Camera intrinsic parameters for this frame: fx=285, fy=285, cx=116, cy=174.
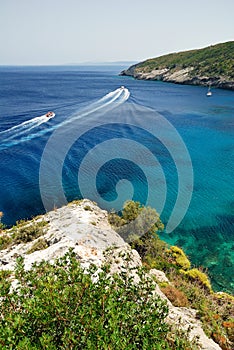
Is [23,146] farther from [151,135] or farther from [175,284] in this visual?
[175,284]

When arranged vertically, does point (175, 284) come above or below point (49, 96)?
below

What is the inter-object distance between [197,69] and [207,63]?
18.2ft

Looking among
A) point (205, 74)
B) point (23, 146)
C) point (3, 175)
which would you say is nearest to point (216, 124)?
point (23, 146)

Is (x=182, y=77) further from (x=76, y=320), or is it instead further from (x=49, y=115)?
(x=76, y=320)

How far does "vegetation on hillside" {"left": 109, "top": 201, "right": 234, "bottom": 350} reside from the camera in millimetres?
13836

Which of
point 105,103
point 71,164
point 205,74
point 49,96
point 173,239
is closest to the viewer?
point 173,239

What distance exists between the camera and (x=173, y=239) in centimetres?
2547

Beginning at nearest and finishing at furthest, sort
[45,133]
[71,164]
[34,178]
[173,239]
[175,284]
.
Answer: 1. [175,284]
2. [173,239]
3. [34,178]
4. [71,164]
5. [45,133]

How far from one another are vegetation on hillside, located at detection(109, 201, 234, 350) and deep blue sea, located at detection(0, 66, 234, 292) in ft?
7.46

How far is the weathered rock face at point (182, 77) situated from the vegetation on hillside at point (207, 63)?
197cm

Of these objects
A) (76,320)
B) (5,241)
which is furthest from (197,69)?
(76,320)

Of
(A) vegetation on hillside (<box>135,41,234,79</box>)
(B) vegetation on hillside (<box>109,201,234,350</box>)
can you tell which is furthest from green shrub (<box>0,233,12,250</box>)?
(A) vegetation on hillside (<box>135,41,234,79</box>)

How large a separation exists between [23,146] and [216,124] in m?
41.8

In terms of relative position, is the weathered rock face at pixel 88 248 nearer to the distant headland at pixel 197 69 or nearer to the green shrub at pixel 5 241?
the green shrub at pixel 5 241
